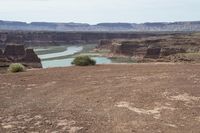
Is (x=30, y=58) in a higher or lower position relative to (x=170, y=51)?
higher

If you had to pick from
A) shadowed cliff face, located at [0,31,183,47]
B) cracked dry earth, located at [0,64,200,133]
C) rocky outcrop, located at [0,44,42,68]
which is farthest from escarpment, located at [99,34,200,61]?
cracked dry earth, located at [0,64,200,133]

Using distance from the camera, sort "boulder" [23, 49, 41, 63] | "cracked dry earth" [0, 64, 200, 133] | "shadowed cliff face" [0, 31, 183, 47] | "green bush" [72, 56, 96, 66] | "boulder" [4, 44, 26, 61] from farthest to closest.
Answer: "shadowed cliff face" [0, 31, 183, 47] < "boulder" [4, 44, 26, 61] < "boulder" [23, 49, 41, 63] < "green bush" [72, 56, 96, 66] < "cracked dry earth" [0, 64, 200, 133]

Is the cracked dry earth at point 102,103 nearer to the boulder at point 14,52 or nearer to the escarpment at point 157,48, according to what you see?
the boulder at point 14,52

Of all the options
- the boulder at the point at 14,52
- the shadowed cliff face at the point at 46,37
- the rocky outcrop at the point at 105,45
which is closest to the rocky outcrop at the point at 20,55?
the boulder at the point at 14,52

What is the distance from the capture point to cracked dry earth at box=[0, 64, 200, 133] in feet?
33.8

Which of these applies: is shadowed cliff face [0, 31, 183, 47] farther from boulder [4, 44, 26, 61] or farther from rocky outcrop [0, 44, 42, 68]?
rocky outcrop [0, 44, 42, 68]

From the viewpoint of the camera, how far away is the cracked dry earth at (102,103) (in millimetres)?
10312

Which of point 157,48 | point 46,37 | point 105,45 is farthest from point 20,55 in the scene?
point 46,37

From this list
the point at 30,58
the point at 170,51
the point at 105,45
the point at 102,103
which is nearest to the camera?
the point at 102,103

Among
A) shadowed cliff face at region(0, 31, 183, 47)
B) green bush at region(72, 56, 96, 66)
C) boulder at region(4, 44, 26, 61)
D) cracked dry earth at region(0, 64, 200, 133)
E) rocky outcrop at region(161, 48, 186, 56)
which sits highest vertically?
cracked dry earth at region(0, 64, 200, 133)

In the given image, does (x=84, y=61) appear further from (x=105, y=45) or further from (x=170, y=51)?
(x=105, y=45)

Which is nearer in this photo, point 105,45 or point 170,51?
point 170,51

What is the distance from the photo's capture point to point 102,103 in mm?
12875

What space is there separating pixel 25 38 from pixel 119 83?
132385 mm
